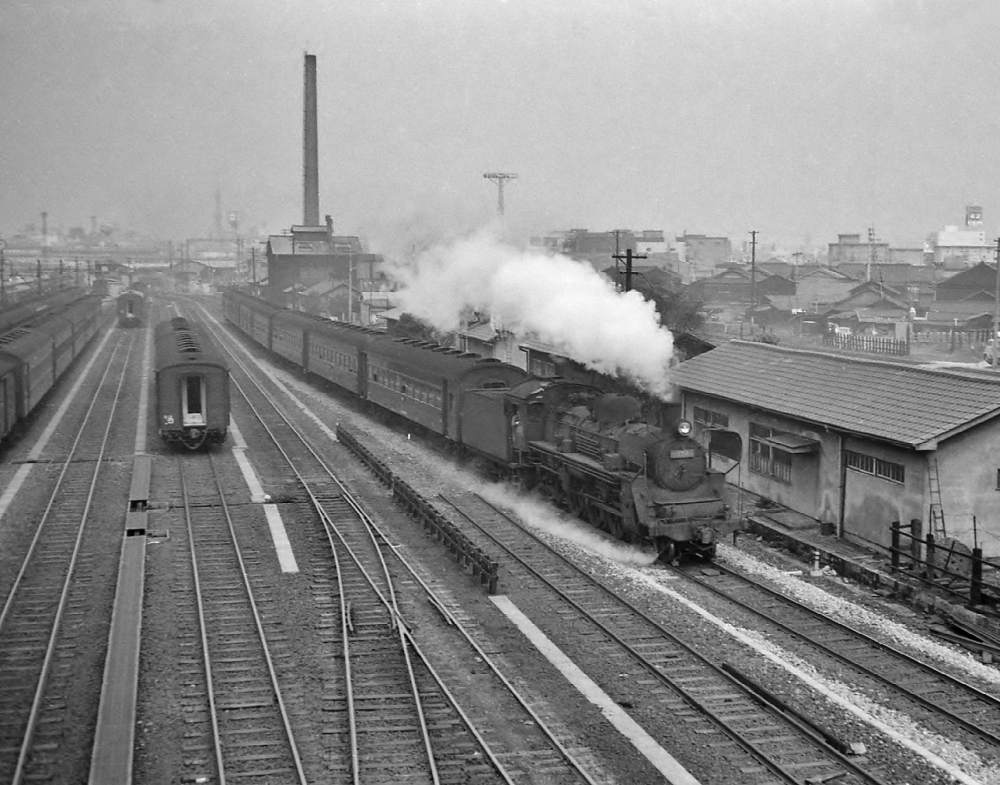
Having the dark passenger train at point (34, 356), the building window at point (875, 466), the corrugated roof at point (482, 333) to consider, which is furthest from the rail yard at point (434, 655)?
the corrugated roof at point (482, 333)

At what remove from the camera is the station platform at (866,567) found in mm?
14875

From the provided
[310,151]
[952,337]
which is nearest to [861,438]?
[952,337]

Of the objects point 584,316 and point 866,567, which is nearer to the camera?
point 866,567

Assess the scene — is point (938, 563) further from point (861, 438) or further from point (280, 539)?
point (280, 539)

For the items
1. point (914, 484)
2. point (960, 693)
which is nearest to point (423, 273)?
point (914, 484)

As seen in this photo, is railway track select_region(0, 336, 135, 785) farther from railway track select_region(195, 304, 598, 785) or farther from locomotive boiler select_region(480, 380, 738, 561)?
locomotive boiler select_region(480, 380, 738, 561)

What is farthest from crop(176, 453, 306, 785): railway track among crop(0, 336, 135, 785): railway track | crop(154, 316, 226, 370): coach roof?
crop(154, 316, 226, 370): coach roof

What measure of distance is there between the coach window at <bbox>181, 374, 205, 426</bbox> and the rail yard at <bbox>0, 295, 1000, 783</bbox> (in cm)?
530

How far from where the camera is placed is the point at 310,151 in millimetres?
87688

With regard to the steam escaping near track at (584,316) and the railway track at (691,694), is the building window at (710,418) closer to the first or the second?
the steam escaping near track at (584,316)

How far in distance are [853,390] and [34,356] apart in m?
25.6

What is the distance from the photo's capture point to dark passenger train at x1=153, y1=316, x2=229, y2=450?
28.3 m

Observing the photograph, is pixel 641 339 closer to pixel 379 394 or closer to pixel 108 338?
pixel 379 394

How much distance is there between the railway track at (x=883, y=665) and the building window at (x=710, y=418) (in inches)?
299
